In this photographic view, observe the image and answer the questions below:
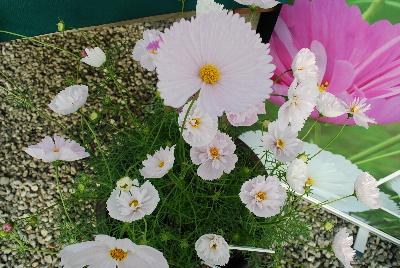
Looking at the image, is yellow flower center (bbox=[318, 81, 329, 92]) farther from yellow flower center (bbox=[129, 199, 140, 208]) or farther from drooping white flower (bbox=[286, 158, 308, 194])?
yellow flower center (bbox=[129, 199, 140, 208])

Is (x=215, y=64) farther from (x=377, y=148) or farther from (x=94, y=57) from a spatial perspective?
(x=377, y=148)

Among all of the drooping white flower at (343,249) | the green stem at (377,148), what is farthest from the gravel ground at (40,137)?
the drooping white flower at (343,249)

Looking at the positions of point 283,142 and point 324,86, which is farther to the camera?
point 324,86

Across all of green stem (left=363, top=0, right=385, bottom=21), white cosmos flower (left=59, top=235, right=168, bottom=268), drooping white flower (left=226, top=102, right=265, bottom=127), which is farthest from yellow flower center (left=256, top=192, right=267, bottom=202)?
green stem (left=363, top=0, right=385, bottom=21)

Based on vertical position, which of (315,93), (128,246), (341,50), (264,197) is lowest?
(128,246)

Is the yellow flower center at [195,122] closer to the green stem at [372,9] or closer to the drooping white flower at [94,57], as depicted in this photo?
the drooping white flower at [94,57]

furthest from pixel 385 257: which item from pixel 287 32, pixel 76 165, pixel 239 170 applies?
pixel 76 165

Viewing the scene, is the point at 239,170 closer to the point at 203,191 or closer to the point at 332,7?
the point at 203,191

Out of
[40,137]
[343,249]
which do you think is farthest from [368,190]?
[40,137]
